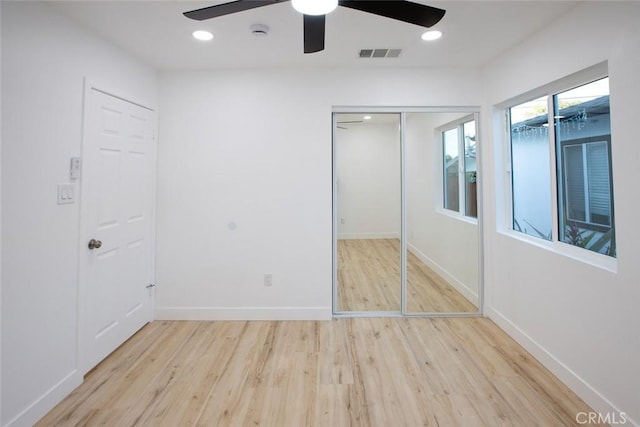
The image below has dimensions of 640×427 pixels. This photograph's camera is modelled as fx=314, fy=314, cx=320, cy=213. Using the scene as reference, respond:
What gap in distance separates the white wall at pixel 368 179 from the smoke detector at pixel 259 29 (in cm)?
118

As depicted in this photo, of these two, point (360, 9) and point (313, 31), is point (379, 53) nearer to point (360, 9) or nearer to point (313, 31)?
point (313, 31)

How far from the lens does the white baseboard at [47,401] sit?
1.71 metres

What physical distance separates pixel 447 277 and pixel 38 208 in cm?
341

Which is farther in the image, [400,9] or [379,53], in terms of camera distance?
[379,53]

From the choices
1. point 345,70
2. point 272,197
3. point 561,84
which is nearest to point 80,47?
point 272,197

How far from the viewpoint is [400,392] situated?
2.02m

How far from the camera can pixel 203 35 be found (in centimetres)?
240

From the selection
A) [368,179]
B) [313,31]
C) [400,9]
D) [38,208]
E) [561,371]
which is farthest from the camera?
[368,179]

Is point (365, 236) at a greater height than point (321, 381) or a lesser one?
greater

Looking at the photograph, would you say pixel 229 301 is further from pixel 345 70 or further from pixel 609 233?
pixel 609 233

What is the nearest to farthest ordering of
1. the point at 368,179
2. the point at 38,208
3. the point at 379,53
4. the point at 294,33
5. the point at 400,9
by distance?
1. the point at 400,9
2. the point at 38,208
3. the point at 294,33
4. the point at 379,53
5. the point at 368,179

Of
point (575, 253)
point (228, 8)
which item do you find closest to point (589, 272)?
point (575, 253)

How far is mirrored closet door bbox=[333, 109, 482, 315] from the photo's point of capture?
3.21 m

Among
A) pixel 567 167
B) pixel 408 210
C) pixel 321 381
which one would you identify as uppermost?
pixel 567 167
